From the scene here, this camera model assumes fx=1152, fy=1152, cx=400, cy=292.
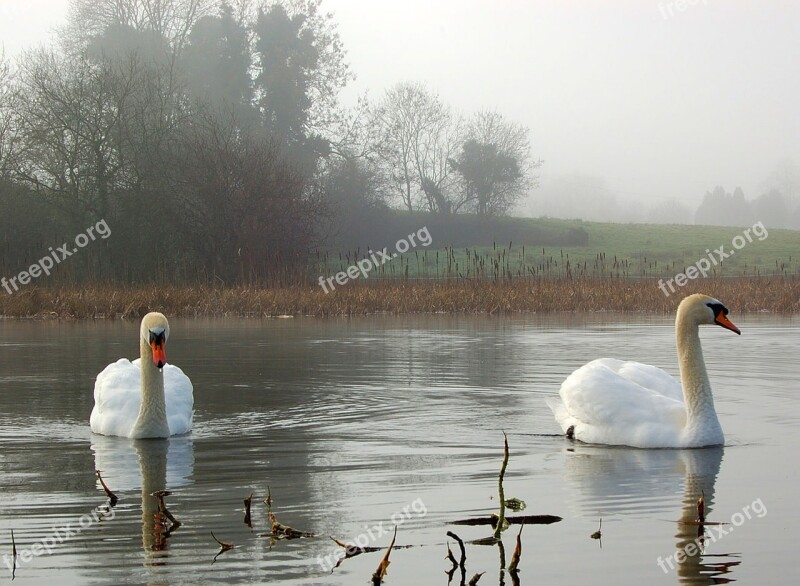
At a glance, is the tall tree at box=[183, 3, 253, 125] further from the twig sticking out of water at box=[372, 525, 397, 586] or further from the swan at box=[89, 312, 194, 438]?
the twig sticking out of water at box=[372, 525, 397, 586]

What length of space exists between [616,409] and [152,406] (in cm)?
322

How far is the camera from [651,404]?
7.72m

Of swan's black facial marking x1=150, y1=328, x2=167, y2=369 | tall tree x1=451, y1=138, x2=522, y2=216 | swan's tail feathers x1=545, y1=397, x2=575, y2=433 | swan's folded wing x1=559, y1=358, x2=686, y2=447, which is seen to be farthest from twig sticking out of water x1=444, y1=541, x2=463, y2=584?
tall tree x1=451, y1=138, x2=522, y2=216

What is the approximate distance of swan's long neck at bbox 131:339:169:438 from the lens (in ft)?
26.4

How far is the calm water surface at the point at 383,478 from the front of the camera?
4.54 meters

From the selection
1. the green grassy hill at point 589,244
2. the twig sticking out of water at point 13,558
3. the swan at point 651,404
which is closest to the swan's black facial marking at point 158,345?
the swan at point 651,404

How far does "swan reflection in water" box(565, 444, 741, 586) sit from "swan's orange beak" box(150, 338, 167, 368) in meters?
2.78

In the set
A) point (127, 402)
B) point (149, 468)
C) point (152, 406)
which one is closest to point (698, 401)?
point (149, 468)

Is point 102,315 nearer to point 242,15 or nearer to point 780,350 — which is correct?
point 780,350

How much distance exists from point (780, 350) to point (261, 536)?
35.7ft

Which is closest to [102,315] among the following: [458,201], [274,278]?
[274,278]

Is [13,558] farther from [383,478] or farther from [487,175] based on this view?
[487,175]

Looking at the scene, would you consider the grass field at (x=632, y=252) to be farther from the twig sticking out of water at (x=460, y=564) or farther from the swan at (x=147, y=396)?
the twig sticking out of water at (x=460, y=564)

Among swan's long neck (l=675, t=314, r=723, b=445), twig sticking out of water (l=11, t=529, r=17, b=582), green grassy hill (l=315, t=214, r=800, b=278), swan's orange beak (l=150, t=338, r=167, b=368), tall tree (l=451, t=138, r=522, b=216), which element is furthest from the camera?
tall tree (l=451, t=138, r=522, b=216)
